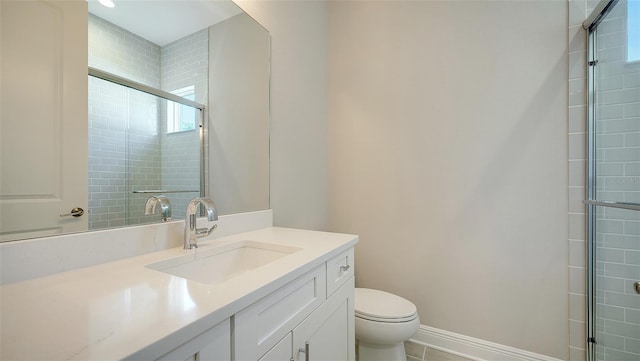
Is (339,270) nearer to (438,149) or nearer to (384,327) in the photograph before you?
(384,327)

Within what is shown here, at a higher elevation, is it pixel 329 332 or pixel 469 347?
pixel 329 332

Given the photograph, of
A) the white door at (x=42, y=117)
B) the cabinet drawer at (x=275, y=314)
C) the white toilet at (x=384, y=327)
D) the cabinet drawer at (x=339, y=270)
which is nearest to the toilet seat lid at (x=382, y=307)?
the white toilet at (x=384, y=327)

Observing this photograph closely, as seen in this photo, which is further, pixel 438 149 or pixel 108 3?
pixel 438 149

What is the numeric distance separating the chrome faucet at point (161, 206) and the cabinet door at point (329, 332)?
2.00 feet

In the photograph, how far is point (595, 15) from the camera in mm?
1211

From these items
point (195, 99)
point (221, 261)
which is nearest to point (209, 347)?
point (221, 261)

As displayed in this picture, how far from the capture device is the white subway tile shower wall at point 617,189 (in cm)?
111

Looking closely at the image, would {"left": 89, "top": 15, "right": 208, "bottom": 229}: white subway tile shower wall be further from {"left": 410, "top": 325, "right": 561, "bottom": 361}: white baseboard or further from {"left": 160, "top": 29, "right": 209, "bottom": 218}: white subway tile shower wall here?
{"left": 410, "top": 325, "right": 561, "bottom": 361}: white baseboard

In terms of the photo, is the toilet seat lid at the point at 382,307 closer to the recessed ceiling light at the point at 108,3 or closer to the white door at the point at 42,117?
the white door at the point at 42,117

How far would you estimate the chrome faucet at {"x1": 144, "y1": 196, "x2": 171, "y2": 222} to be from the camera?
890 millimetres

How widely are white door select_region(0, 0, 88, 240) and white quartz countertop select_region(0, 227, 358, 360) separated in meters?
0.18

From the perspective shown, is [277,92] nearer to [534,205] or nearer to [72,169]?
[72,169]

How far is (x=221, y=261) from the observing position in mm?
994

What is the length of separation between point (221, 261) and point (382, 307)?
3.00 feet
